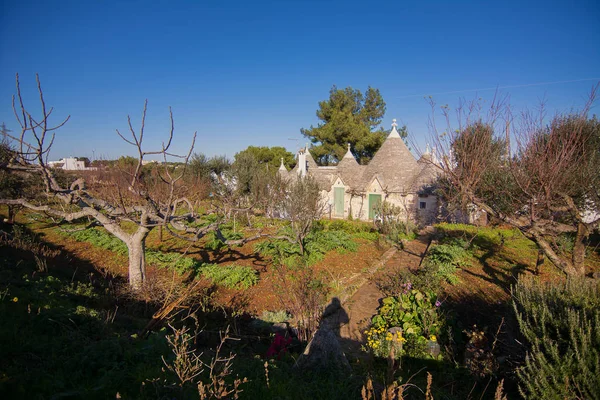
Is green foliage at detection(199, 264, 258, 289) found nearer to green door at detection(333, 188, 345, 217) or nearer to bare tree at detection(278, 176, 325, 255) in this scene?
bare tree at detection(278, 176, 325, 255)

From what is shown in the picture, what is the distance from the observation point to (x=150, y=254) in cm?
938

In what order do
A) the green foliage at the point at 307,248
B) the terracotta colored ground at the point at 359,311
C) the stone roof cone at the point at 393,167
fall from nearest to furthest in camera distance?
the terracotta colored ground at the point at 359,311, the green foliage at the point at 307,248, the stone roof cone at the point at 393,167

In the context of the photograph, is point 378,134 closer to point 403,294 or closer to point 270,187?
point 270,187

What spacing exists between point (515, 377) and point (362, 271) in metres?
5.23

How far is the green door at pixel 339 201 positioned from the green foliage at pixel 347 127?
10.7 metres

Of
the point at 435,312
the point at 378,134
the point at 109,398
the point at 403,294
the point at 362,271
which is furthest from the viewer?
the point at 378,134

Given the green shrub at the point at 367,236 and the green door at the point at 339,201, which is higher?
the green door at the point at 339,201

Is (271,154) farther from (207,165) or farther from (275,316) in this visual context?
(275,316)

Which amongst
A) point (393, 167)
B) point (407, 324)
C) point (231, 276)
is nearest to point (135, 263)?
point (231, 276)

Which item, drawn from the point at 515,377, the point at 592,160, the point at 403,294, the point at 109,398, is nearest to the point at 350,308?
the point at 403,294

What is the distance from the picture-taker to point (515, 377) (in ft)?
11.4

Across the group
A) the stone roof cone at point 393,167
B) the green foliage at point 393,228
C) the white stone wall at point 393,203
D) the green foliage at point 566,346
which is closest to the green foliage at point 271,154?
the white stone wall at point 393,203

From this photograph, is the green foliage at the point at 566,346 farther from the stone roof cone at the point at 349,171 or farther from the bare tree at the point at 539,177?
the stone roof cone at the point at 349,171

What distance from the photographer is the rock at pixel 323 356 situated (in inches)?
144
